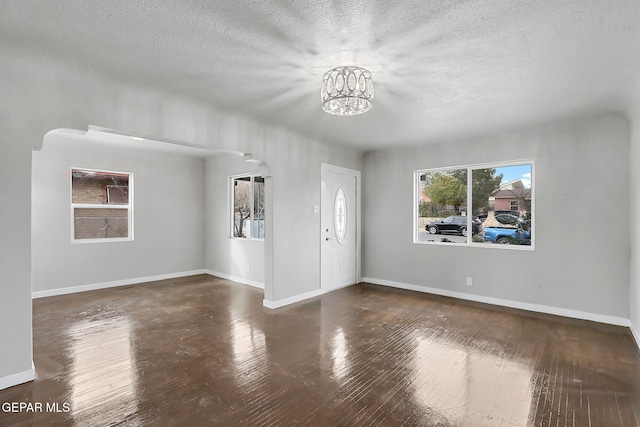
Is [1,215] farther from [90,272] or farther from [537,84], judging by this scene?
[537,84]

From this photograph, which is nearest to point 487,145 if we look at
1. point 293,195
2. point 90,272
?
point 293,195

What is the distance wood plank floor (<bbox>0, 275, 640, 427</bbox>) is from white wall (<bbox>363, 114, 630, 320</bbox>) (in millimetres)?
448

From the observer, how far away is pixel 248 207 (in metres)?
6.46

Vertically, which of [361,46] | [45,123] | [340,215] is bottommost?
[340,215]

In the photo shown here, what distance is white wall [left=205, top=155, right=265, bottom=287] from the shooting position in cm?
618

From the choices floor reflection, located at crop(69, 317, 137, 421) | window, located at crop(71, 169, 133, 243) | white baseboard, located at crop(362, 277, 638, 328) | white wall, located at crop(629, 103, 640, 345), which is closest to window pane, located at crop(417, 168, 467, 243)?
white baseboard, located at crop(362, 277, 638, 328)

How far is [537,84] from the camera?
302 centimetres

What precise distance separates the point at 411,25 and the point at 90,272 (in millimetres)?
6332

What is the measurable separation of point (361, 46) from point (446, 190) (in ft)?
11.9

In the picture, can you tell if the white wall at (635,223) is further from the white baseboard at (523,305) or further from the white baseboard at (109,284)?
the white baseboard at (109,284)

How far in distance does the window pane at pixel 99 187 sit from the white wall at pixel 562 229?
5602mm

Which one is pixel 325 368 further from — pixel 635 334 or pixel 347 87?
pixel 635 334

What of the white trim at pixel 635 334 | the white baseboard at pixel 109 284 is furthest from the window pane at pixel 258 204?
the white trim at pixel 635 334

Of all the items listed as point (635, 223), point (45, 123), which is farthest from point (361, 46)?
point (635, 223)
